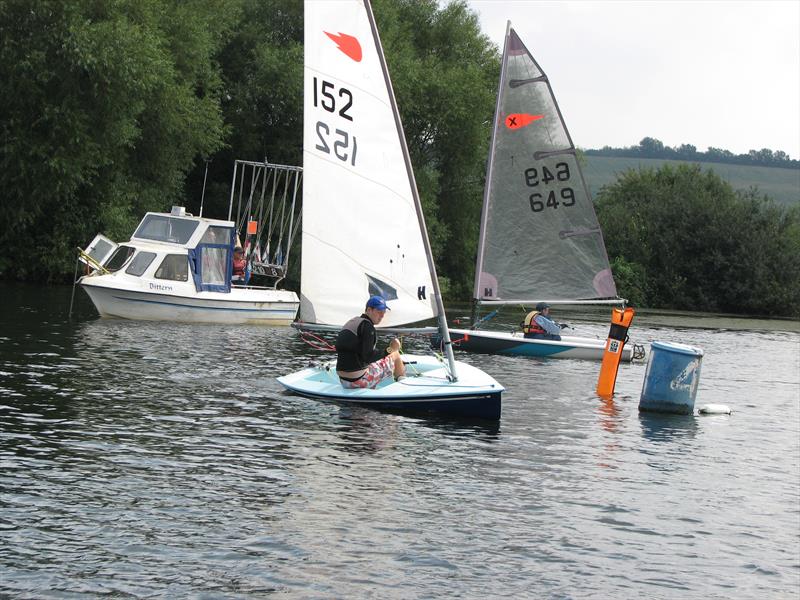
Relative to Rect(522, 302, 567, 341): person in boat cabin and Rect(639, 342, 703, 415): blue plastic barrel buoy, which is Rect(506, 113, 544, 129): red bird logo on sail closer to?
Rect(522, 302, 567, 341): person in boat cabin

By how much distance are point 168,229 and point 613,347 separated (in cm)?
1736

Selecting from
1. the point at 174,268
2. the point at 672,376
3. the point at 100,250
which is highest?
the point at 100,250

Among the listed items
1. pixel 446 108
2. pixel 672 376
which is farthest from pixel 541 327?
pixel 446 108

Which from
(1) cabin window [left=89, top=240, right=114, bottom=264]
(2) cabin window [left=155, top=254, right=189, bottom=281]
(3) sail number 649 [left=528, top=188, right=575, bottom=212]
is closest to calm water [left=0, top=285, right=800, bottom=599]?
(3) sail number 649 [left=528, top=188, right=575, bottom=212]

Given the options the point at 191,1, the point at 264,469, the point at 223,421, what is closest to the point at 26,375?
the point at 223,421

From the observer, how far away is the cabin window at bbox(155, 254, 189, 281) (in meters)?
35.6

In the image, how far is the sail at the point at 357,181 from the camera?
19406 millimetres

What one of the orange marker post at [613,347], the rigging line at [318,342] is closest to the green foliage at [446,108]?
the rigging line at [318,342]

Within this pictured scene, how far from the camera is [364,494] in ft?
45.0

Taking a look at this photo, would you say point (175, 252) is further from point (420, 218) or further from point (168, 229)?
point (420, 218)

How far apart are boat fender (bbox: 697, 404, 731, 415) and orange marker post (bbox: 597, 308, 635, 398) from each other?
2024mm

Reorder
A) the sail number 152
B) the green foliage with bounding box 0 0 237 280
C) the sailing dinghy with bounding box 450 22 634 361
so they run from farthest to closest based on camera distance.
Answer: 1. the green foliage with bounding box 0 0 237 280
2. the sail number 152
3. the sailing dinghy with bounding box 450 22 634 361

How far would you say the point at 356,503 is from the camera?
43.5ft

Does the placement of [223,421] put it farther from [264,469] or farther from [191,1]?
[191,1]
